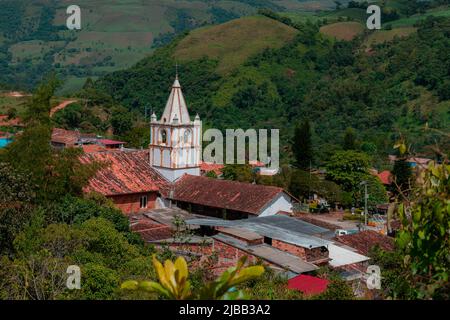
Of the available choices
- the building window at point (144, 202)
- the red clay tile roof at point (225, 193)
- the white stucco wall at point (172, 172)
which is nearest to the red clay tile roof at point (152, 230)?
the red clay tile roof at point (225, 193)

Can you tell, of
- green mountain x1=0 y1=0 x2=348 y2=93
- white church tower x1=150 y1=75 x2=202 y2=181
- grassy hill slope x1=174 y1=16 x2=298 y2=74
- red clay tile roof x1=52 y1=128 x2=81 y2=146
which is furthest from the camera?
green mountain x1=0 y1=0 x2=348 y2=93

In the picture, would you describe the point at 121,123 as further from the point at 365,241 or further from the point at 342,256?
the point at 342,256

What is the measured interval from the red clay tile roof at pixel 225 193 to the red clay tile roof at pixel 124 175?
89cm

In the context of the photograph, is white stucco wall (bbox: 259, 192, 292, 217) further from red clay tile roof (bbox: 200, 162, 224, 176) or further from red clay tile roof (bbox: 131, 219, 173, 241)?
red clay tile roof (bbox: 200, 162, 224, 176)

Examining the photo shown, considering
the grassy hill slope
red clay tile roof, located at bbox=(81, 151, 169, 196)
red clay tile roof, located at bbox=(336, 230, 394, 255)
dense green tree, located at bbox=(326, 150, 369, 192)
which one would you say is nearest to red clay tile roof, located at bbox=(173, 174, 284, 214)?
red clay tile roof, located at bbox=(81, 151, 169, 196)

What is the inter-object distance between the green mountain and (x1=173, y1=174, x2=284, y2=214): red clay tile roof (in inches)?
3855

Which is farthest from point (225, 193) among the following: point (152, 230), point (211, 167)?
point (211, 167)

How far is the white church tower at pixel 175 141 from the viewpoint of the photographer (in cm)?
2964

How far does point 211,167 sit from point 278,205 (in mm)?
15011

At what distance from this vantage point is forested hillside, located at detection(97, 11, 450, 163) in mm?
64375

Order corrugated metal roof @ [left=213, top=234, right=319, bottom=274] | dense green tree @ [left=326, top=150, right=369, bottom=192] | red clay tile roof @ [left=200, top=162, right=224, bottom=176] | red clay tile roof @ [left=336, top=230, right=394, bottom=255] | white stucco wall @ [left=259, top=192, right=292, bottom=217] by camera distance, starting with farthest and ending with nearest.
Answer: red clay tile roof @ [left=200, top=162, right=224, bottom=176], dense green tree @ [left=326, top=150, right=369, bottom=192], white stucco wall @ [left=259, top=192, right=292, bottom=217], red clay tile roof @ [left=336, top=230, right=394, bottom=255], corrugated metal roof @ [left=213, top=234, right=319, bottom=274]

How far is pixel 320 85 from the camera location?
78.1 meters

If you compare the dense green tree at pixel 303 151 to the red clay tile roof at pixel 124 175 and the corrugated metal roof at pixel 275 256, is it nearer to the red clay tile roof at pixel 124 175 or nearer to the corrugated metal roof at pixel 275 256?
the red clay tile roof at pixel 124 175

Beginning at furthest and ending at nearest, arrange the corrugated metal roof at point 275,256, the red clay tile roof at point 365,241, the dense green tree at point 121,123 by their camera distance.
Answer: the dense green tree at point 121,123 < the red clay tile roof at point 365,241 < the corrugated metal roof at point 275,256
